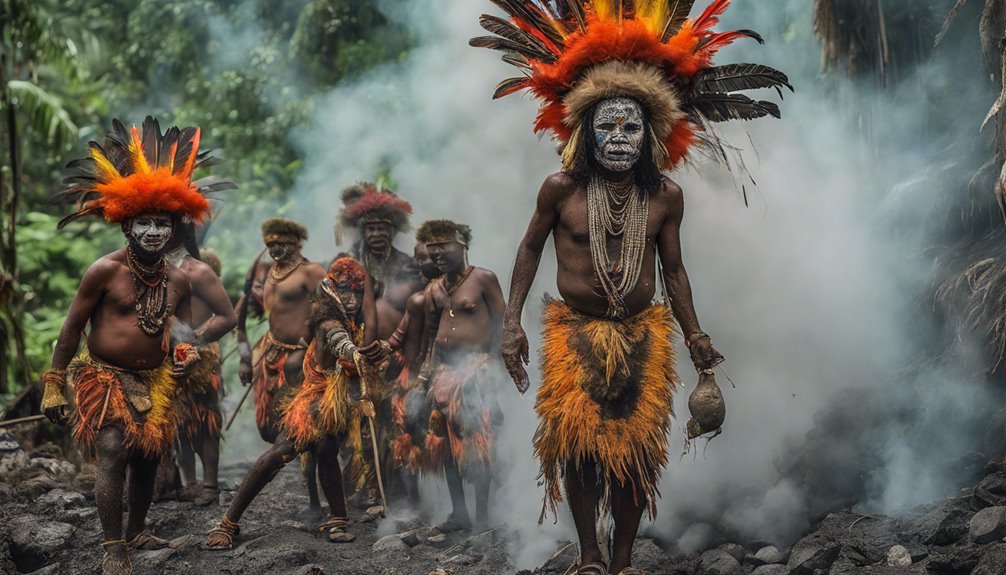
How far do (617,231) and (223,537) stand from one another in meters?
2.89

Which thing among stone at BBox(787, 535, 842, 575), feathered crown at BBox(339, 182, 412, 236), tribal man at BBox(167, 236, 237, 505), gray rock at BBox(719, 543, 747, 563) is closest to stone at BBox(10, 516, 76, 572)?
tribal man at BBox(167, 236, 237, 505)

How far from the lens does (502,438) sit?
691cm

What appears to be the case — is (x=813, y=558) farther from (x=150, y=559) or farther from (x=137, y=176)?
(x=137, y=176)

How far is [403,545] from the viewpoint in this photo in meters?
5.97

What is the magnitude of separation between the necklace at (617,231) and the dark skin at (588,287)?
0.03 metres

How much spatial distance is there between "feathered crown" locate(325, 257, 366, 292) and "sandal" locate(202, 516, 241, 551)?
1.49 m

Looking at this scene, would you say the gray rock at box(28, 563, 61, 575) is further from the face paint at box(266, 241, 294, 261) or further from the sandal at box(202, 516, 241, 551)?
the face paint at box(266, 241, 294, 261)

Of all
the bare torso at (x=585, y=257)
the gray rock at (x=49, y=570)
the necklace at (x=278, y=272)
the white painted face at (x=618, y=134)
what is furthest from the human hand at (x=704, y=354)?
the necklace at (x=278, y=272)

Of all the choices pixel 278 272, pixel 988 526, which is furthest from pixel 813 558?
pixel 278 272

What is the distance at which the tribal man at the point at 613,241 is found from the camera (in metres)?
4.49

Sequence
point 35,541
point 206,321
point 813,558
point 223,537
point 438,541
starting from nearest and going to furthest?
point 813,558, point 35,541, point 223,537, point 438,541, point 206,321

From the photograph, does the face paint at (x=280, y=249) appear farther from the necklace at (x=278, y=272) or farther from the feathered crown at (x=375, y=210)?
the feathered crown at (x=375, y=210)

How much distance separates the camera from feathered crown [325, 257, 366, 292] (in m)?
5.98

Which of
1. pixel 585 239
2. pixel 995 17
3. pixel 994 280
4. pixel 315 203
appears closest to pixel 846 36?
pixel 995 17
